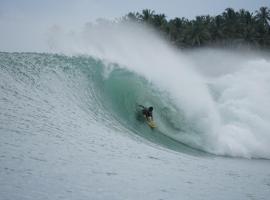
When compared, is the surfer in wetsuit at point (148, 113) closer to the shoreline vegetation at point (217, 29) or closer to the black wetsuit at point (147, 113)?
the black wetsuit at point (147, 113)

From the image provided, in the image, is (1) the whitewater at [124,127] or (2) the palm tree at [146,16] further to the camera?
(2) the palm tree at [146,16]

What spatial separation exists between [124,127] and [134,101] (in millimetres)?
2801

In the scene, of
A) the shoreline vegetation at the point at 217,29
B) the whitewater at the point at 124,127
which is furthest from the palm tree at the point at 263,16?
the whitewater at the point at 124,127

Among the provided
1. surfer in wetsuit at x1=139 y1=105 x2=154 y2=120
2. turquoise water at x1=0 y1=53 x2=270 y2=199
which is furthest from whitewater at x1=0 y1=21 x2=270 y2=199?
surfer in wetsuit at x1=139 y1=105 x2=154 y2=120

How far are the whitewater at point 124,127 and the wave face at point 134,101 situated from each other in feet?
0.15

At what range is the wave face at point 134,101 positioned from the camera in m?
10.9

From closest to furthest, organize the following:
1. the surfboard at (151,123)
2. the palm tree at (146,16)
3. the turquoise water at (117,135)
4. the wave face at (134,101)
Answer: the turquoise water at (117,135) < the wave face at (134,101) < the surfboard at (151,123) < the palm tree at (146,16)

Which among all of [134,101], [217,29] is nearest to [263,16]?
[217,29]

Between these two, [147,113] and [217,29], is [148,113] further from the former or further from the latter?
[217,29]

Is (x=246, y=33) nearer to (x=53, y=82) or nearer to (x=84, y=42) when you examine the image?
(x=84, y=42)

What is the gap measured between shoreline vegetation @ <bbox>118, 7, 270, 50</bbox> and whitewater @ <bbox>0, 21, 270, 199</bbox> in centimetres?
2998

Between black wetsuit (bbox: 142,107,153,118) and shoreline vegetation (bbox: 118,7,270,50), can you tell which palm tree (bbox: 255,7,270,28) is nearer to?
shoreline vegetation (bbox: 118,7,270,50)

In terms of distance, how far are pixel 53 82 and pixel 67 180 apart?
839 cm

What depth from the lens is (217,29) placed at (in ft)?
184
